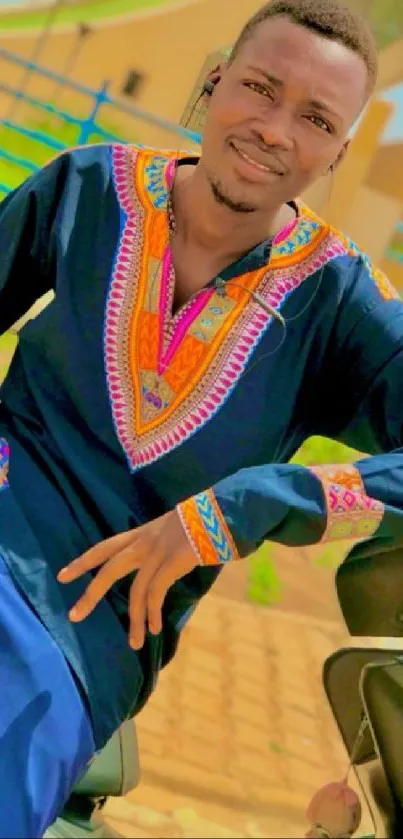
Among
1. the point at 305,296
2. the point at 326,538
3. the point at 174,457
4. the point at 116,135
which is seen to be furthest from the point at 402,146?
the point at 326,538

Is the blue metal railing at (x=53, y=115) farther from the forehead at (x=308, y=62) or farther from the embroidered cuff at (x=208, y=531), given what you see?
the embroidered cuff at (x=208, y=531)

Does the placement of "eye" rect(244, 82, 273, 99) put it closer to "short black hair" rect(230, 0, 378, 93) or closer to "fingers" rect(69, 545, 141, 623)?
"short black hair" rect(230, 0, 378, 93)

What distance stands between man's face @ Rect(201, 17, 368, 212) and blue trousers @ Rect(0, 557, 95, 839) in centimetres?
39

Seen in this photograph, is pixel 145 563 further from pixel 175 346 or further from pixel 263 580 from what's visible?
pixel 263 580

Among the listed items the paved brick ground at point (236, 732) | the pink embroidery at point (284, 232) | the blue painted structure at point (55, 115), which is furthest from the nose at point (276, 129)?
the paved brick ground at point (236, 732)

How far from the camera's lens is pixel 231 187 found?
88 centimetres

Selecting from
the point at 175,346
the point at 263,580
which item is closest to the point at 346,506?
the point at 175,346

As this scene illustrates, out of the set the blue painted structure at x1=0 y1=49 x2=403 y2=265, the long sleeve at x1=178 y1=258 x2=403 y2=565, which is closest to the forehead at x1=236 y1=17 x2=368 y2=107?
the long sleeve at x1=178 y1=258 x2=403 y2=565

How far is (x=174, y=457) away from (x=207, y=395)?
2.5 inches

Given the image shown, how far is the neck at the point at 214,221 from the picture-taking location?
921 mm

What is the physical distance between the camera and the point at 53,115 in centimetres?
174

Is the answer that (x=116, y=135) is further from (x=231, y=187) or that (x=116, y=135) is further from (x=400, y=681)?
(x=400, y=681)

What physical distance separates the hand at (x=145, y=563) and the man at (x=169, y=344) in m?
0.05

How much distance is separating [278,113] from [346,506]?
350 millimetres
